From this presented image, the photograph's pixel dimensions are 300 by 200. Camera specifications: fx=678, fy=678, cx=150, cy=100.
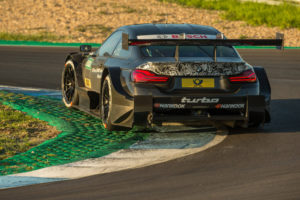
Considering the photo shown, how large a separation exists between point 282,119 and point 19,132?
3.82m

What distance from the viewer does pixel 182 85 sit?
26.6ft

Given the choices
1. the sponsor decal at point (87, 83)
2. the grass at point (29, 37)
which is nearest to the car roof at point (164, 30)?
the sponsor decal at point (87, 83)

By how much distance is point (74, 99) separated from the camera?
10.6 meters

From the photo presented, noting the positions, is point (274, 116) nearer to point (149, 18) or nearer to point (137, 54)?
point (137, 54)

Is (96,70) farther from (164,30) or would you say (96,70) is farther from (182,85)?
(182,85)

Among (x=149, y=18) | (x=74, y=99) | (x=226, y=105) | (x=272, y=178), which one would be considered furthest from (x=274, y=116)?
(x=149, y=18)

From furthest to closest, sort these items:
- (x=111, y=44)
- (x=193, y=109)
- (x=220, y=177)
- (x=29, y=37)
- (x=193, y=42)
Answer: (x=29, y=37) < (x=111, y=44) < (x=193, y=109) < (x=193, y=42) < (x=220, y=177)

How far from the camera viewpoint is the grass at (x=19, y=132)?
811 centimetres

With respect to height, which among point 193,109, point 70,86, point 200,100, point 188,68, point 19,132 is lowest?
point 19,132

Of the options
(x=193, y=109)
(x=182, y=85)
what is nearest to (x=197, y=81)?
(x=182, y=85)

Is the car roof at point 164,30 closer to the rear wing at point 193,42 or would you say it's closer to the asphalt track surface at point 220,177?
the rear wing at point 193,42

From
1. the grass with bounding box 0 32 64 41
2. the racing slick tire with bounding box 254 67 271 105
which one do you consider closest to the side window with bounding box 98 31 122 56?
the racing slick tire with bounding box 254 67 271 105

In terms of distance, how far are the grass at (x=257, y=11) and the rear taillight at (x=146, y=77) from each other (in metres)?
24.8

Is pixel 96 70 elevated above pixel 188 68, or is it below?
below
